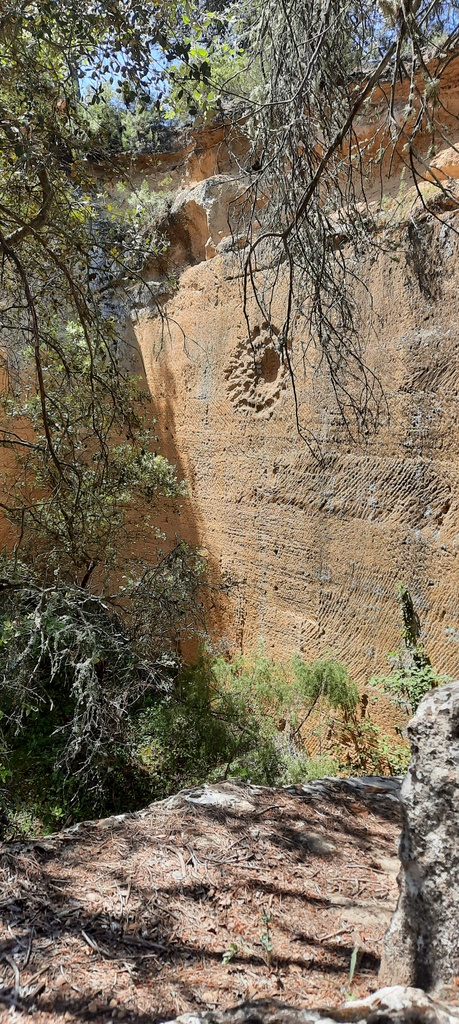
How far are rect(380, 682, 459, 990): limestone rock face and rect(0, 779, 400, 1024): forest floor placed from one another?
205mm

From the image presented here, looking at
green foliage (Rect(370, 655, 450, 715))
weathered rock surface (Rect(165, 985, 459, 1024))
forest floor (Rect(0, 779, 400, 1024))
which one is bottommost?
green foliage (Rect(370, 655, 450, 715))

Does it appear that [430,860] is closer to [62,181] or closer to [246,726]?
[62,181]

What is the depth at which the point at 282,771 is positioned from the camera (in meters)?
5.41

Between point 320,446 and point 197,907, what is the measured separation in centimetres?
425

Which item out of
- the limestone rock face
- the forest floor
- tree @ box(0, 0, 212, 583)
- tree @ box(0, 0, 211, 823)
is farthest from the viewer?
tree @ box(0, 0, 211, 823)

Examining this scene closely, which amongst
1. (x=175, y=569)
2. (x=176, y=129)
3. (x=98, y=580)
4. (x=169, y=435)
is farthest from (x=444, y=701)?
(x=176, y=129)

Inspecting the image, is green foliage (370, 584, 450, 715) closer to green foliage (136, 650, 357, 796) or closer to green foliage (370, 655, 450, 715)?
green foliage (370, 655, 450, 715)

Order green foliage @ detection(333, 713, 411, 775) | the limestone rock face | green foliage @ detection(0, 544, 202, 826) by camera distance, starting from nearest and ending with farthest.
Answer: the limestone rock face, green foliage @ detection(0, 544, 202, 826), green foliage @ detection(333, 713, 411, 775)

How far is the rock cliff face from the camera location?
473 centimetres

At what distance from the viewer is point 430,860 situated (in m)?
1.63

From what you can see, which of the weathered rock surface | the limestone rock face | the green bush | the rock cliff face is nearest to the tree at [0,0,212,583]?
the rock cliff face

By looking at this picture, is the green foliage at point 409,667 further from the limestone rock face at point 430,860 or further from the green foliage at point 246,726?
the limestone rock face at point 430,860

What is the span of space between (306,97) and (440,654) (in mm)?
3673

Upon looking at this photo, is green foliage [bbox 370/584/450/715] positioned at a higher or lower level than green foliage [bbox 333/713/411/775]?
higher
